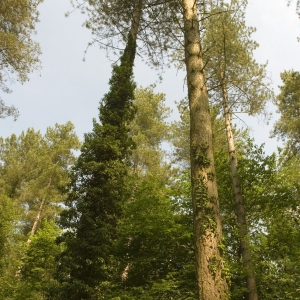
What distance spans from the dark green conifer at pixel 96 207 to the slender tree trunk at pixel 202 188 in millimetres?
2658

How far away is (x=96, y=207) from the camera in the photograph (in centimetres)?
650

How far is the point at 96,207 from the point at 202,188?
3.17m

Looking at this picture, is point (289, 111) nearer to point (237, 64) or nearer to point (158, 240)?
point (237, 64)

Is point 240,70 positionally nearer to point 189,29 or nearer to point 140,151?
point 189,29

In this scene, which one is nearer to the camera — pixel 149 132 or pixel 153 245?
pixel 153 245

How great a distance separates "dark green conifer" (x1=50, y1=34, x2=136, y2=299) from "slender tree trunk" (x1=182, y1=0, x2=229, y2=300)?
2.66m

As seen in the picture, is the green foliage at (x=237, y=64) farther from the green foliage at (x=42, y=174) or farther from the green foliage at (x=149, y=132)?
the green foliage at (x=42, y=174)

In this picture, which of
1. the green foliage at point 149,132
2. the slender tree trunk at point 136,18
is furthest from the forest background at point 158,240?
the green foliage at point 149,132

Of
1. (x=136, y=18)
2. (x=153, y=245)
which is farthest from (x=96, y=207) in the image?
(x=136, y=18)

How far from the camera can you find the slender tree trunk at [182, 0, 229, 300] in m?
3.49

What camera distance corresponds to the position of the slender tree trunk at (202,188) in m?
3.49

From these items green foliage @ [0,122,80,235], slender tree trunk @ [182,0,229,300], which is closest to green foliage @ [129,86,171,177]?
green foliage @ [0,122,80,235]

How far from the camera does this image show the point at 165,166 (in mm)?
17266

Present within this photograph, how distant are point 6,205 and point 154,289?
28.6 ft
